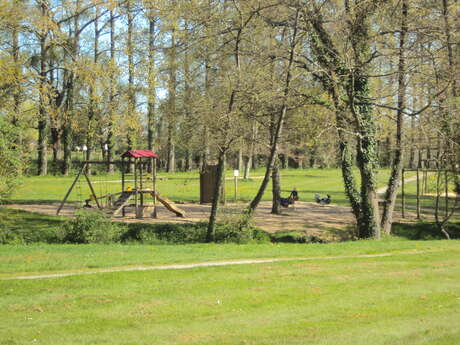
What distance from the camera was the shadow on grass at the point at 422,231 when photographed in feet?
→ 68.8

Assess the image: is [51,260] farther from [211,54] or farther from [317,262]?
[211,54]

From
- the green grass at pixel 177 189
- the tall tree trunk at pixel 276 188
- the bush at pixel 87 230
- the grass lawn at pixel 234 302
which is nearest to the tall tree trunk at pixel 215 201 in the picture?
the bush at pixel 87 230

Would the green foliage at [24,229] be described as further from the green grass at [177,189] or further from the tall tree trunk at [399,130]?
the tall tree trunk at [399,130]

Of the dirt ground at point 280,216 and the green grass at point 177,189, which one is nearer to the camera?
the dirt ground at point 280,216

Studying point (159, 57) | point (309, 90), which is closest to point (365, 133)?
point (309, 90)

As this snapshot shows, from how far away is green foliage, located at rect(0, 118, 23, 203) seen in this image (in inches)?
662

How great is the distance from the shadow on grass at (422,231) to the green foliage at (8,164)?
13.8 m

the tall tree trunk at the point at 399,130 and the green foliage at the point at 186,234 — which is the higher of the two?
the tall tree trunk at the point at 399,130

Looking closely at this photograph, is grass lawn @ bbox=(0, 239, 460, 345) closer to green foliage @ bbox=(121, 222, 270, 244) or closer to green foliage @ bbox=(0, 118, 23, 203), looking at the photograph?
green foliage @ bbox=(0, 118, 23, 203)

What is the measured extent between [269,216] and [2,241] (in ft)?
36.2

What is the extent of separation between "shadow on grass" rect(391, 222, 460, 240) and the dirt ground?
1659mm

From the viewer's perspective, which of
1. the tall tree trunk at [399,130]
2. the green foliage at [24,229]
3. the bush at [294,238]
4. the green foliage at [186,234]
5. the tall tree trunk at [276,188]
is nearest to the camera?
the tall tree trunk at [399,130]

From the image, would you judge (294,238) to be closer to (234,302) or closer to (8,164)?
(8,164)

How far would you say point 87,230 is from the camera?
57.7 ft
